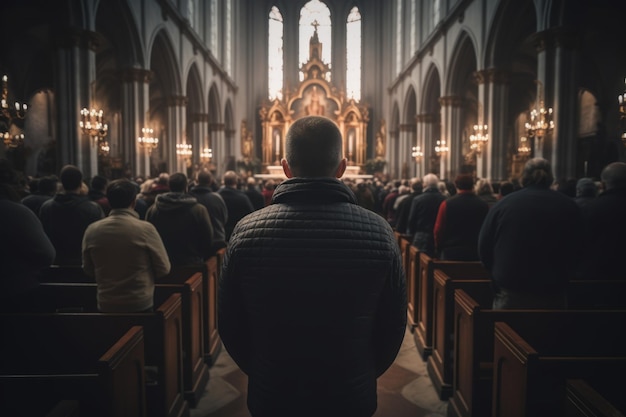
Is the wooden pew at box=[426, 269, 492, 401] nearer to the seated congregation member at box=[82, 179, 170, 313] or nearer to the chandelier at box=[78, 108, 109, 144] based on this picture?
the seated congregation member at box=[82, 179, 170, 313]

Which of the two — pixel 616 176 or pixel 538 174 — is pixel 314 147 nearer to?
pixel 538 174

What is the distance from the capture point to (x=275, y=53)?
1264 inches

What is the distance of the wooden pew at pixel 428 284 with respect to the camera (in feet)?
16.2

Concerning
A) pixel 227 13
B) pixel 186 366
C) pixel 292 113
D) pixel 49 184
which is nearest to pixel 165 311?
pixel 186 366

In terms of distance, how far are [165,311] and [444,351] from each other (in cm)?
249

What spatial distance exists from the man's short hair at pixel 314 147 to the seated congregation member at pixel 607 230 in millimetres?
3222

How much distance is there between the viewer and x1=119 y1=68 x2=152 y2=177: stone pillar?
13.7 meters

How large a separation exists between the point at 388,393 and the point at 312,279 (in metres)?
3.12

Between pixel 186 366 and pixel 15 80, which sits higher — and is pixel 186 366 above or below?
below

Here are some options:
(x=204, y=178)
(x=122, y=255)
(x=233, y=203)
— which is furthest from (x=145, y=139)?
(x=122, y=255)

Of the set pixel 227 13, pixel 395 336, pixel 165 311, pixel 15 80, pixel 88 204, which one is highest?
pixel 227 13

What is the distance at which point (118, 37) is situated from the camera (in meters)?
13.6

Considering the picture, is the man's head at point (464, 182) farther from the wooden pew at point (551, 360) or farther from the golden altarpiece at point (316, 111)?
the golden altarpiece at point (316, 111)

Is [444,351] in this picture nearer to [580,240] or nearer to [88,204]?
[580,240]
